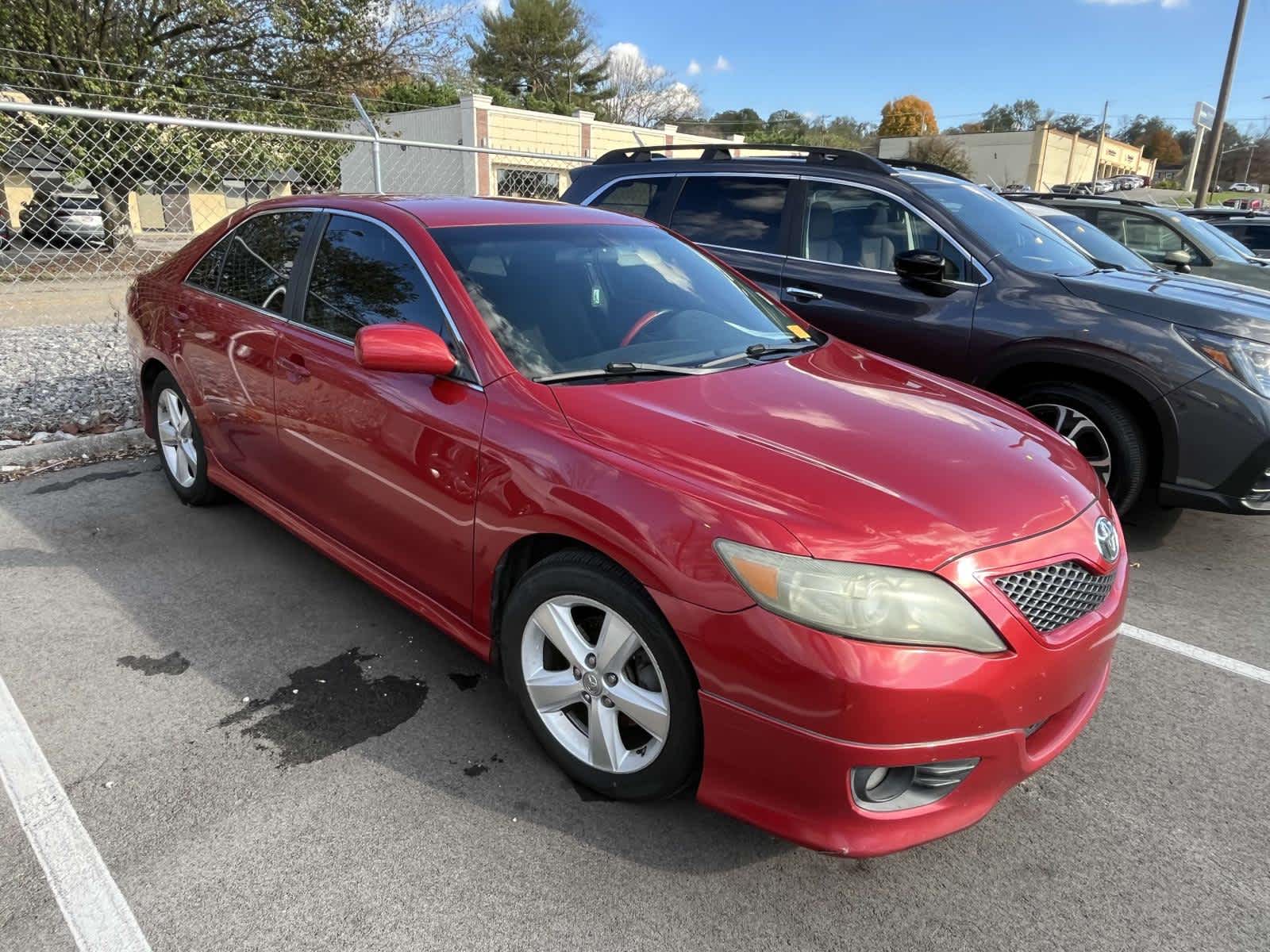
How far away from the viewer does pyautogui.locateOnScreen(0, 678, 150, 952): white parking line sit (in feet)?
6.48

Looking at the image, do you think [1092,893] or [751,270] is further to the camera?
[751,270]

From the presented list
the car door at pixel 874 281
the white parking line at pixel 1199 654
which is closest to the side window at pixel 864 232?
the car door at pixel 874 281

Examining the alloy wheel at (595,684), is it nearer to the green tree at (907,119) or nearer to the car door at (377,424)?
the car door at (377,424)

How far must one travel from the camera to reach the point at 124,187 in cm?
1298

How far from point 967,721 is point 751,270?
396 cm

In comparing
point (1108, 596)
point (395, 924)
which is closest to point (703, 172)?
point (1108, 596)

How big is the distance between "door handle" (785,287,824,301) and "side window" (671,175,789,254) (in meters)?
0.47

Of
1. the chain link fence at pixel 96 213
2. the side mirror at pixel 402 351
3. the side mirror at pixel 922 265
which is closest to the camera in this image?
the side mirror at pixel 402 351

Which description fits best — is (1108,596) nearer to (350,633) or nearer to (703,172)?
(350,633)

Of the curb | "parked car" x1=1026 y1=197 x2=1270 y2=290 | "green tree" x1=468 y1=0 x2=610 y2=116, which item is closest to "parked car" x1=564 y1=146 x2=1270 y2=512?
the curb

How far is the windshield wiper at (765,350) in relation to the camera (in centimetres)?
303

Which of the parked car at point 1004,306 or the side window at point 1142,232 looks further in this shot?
the side window at point 1142,232

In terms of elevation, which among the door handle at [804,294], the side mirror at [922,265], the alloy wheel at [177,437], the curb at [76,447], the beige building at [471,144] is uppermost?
the beige building at [471,144]

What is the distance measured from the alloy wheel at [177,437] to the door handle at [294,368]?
1.15m
